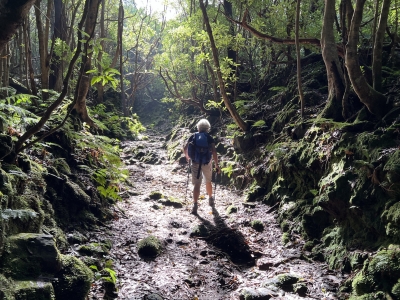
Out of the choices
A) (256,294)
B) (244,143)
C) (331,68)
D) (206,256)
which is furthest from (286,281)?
(244,143)

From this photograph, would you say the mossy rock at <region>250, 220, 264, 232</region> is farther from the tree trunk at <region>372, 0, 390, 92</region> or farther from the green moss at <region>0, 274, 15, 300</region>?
the green moss at <region>0, 274, 15, 300</region>

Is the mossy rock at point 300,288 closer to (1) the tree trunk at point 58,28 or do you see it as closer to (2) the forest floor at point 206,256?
(2) the forest floor at point 206,256

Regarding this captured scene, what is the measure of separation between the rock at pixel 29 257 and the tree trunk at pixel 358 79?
5633mm

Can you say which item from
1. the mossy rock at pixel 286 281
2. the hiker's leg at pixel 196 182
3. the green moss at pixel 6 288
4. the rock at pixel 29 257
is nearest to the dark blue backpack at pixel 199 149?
the hiker's leg at pixel 196 182

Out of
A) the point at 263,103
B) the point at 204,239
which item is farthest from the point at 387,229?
the point at 263,103

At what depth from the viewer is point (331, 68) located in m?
7.31

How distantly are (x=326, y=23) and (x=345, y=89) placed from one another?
1.62m

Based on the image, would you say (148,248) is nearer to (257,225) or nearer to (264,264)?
(264,264)

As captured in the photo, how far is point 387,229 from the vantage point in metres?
4.17

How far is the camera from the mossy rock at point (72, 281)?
135 inches

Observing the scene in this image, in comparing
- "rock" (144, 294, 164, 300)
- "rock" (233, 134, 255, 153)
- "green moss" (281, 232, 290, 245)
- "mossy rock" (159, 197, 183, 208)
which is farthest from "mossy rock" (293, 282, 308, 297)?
"rock" (233, 134, 255, 153)

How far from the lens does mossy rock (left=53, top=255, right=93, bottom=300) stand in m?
3.44

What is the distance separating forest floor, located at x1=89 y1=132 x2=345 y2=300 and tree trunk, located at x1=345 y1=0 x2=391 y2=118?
290cm

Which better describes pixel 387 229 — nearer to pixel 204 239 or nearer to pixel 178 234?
pixel 204 239
